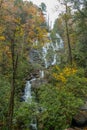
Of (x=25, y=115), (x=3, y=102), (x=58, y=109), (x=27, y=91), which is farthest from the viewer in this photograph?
(x=27, y=91)

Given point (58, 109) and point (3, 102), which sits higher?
point (3, 102)

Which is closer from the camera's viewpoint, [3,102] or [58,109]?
[58,109]

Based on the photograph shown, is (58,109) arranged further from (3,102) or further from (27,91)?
(27,91)

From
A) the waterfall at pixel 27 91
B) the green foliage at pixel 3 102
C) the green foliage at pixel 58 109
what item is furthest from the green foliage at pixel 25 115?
the waterfall at pixel 27 91

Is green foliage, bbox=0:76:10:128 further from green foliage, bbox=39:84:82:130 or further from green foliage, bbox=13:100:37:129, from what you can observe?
green foliage, bbox=39:84:82:130

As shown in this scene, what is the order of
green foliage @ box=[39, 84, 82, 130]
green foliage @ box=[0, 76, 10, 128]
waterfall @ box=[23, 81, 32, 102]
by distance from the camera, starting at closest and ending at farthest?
green foliage @ box=[39, 84, 82, 130] → green foliage @ box=[0, 76, 10, 128] → waterfall @ box=[23, 81, 32, 102]

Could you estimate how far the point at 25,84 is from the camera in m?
27.1

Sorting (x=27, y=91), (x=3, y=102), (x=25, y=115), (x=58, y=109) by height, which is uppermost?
(x=3, y=102)

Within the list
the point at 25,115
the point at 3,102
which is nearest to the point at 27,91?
the point at 3,102

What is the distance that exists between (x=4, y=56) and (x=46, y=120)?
1063cm

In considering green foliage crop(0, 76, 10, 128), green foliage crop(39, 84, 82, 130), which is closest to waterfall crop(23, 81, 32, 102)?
green foliage crop(0, 76, 10, 128)

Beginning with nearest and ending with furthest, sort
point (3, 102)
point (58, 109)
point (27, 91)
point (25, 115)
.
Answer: point (25, 115) → point (58, 109) → point (3, 102) → point (27, 91)

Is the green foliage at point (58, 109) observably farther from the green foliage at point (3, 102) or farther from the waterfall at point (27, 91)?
the waterfall at point (27, 91)

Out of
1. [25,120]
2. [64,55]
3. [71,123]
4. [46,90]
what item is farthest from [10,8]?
[64,55]
